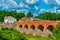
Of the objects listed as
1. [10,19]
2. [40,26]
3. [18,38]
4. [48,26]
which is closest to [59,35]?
[18,38]

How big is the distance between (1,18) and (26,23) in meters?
48.9

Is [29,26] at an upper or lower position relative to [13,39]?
lower

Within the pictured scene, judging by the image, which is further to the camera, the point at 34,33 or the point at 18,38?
the point at 34,33

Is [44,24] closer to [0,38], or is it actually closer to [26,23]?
[26,23]

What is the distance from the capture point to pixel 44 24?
80750mm

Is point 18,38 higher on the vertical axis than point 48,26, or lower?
higher

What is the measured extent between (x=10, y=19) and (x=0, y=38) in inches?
4123

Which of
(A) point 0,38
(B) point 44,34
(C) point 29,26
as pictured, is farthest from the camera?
(C) point 29,26

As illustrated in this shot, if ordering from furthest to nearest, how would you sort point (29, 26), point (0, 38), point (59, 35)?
point (29, 26) → point (59, 35) → point (0, 38)

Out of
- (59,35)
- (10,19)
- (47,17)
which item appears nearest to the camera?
(59,35)

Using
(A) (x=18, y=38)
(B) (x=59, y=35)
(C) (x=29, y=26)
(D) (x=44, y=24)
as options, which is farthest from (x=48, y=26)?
(A) (x=18, y=38)

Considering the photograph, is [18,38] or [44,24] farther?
[44,24]

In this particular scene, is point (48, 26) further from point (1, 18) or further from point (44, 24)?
point (1, 18)

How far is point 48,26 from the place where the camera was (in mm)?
78500
